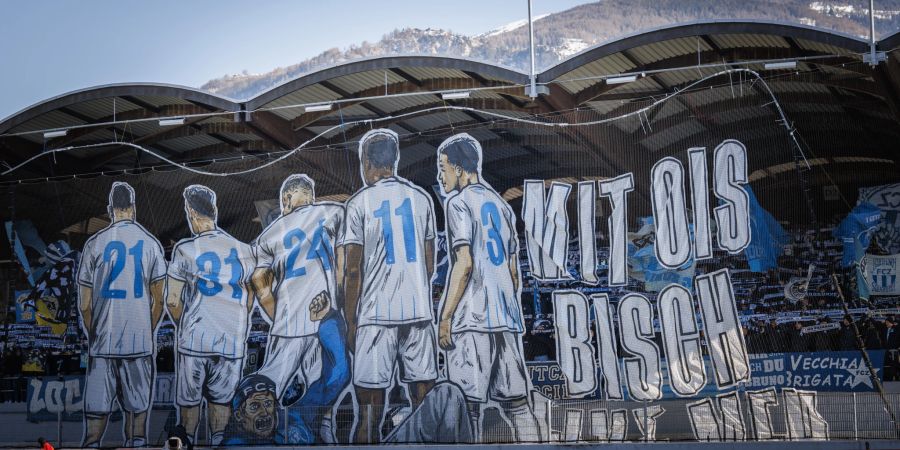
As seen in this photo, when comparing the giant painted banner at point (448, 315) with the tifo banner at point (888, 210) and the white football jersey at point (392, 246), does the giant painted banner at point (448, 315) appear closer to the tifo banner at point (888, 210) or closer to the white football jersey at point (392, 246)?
the white football jersey at point (392, 246)

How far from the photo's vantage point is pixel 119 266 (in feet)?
67.4

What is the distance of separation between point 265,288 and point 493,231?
4.85 metres

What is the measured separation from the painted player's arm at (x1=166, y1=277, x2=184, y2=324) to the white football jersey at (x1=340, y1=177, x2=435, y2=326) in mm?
3890

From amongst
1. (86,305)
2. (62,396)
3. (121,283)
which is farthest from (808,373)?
(62,396)

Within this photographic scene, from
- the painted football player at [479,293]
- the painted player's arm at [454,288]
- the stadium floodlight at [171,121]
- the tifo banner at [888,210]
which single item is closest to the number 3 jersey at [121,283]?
the stadium floodlight at [171,121]

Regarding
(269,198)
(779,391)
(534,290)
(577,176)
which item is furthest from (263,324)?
(779,391)

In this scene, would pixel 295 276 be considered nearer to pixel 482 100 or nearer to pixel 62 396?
pixel 482 100

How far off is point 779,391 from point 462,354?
217 inches

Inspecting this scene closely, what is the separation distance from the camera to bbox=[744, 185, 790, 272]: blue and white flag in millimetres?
16359

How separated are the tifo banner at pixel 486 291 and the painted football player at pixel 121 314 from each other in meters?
0.05

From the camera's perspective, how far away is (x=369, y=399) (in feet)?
58.5

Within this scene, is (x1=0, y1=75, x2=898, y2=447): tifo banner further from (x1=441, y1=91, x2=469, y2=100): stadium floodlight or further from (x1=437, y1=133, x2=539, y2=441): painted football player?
(x1=441, y1=91, x2=469, y2=100): stadium floodlight

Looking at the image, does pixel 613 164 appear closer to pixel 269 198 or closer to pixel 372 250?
pixel 372 250

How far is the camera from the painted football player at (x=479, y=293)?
17.1 m
